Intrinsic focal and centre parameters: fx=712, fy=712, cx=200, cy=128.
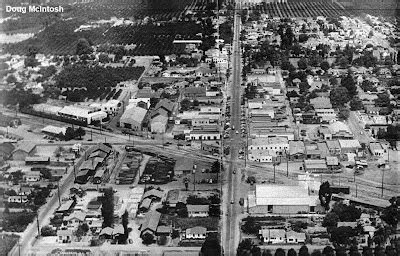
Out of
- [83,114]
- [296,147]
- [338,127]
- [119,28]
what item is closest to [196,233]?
[296,147]

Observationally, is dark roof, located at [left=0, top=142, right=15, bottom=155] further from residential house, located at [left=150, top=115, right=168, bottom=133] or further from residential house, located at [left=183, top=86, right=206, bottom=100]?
residential house, located at [left=183, top=86, right=206, bottom=100]

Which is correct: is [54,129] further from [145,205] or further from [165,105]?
[145,205]

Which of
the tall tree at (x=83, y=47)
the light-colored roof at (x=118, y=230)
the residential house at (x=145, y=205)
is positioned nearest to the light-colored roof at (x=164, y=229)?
the light-colored roof at (x=118, y=230)

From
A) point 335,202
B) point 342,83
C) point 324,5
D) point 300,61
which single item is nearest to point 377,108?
point 342,83

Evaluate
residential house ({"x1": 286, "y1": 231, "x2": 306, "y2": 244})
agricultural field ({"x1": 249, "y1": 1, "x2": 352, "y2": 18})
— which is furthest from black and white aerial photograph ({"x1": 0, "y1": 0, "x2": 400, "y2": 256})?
agricultural field ({"x1": 249, "y1": 1, "x2": 352, "y2": 18})

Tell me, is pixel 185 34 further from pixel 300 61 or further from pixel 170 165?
pixel 170 165
